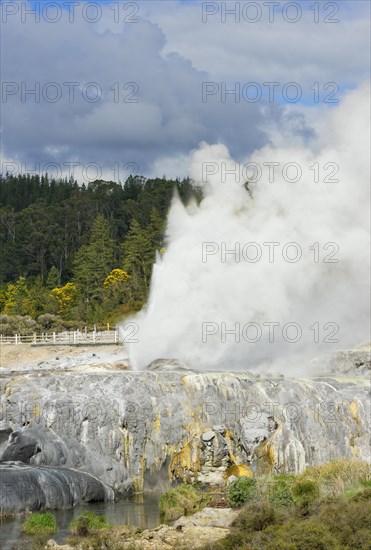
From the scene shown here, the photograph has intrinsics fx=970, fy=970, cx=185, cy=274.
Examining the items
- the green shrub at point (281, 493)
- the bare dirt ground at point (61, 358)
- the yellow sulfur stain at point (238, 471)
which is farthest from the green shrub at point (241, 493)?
the bare dirt ground at point (61, 358)

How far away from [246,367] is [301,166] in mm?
11454

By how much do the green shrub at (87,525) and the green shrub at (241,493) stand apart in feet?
9.49

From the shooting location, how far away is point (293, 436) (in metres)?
26.6

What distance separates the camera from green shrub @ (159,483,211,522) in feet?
69.1

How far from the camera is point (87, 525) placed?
19.0 meters


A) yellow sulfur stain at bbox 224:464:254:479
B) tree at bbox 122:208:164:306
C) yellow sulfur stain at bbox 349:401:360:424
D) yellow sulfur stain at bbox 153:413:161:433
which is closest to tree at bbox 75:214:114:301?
tree at bbox 122:208:164:306

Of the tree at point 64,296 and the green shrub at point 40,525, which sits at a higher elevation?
→ the tree at point 64,296

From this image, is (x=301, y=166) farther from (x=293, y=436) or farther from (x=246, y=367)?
(x=293, y=436)

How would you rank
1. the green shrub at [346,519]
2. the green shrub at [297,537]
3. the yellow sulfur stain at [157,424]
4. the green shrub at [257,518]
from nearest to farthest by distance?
the green shrub at [297,537], the green shrub at [346,519], the green shrub at [257,518], the yellow sulfur stain at [157,424]

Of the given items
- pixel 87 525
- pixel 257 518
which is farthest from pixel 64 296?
pixel 257 518

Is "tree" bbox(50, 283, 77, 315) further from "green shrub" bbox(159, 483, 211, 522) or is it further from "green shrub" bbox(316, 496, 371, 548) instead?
"green shrub" bbox(316, 496, 371, 548)

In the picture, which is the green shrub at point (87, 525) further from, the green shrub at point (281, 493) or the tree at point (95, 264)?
the tree at point (95, 264)

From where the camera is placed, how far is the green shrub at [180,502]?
2106 cm

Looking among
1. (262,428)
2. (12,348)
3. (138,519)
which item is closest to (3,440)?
(138,519)
